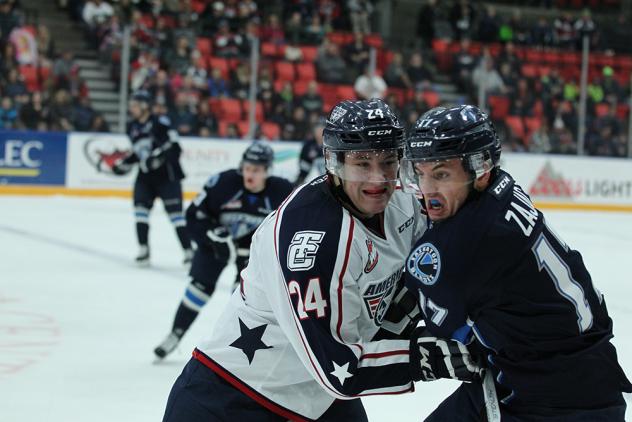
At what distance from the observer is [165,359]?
4.90m

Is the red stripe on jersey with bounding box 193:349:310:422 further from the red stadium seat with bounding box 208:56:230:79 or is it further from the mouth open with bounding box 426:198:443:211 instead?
the red stadium seat with bounding box 208:56:230:79

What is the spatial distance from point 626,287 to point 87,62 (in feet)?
24.7

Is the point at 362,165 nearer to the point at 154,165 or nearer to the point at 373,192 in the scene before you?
the point at 373,192

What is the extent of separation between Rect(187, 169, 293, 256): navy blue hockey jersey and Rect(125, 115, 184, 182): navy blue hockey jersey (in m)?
3.02

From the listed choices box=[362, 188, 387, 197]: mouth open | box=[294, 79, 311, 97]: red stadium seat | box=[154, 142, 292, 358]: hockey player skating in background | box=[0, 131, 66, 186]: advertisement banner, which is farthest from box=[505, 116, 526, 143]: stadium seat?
box=[362, 188, 387, 197]: mouth open

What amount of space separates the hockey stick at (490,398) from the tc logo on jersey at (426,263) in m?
A: 0.28

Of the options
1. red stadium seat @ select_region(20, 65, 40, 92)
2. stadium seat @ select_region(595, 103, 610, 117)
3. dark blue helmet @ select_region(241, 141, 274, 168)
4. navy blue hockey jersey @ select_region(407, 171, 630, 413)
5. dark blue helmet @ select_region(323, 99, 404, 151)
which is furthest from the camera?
stadium seat @ select_region(595, 103, 610, 117)

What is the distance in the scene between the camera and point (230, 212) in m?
5.02

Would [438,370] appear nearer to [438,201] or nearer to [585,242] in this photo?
[438,201]

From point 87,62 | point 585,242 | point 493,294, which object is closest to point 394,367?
point 493,294

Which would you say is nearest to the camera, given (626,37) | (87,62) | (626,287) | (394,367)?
(394,367)

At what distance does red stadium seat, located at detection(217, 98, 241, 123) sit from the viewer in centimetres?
1247

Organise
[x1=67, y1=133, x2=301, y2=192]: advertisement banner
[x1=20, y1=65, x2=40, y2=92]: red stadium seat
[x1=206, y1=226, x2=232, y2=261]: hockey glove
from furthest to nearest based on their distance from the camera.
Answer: [x1=67, y1=133, x2=301, y2=192]: advertisement banner, [x1=20, y1=65, x2=40, y2=92]: red stadium seat, [x1=206, y1=226, x2=232, y2=261]: hockey glove

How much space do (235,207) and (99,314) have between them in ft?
4.57
